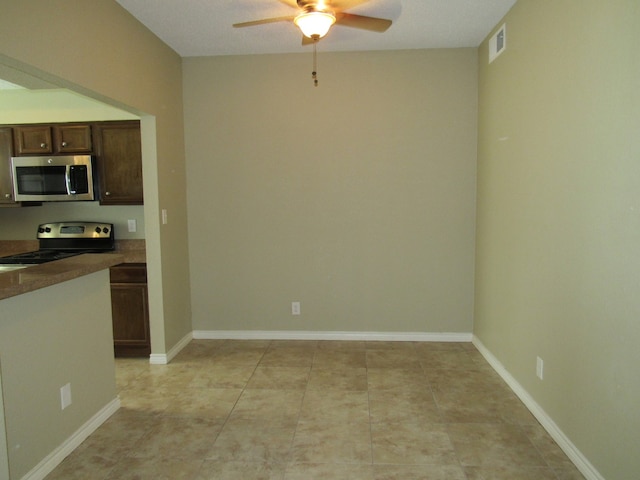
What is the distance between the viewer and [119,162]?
3965 millimetres

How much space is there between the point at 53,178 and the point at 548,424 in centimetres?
430

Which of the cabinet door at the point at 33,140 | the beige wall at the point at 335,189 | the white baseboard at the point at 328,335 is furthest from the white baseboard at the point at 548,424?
the cabinet door at the point at 33,140

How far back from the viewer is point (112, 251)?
4289 millimetres

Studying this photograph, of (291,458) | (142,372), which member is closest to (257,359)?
(142,372)

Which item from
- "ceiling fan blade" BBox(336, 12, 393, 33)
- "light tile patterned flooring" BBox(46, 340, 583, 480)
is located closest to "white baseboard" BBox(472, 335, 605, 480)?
"light tile patterned flooring" BBox(46, 340, 583, 480)

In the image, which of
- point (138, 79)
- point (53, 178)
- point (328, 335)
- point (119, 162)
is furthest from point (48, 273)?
point (328, 335)

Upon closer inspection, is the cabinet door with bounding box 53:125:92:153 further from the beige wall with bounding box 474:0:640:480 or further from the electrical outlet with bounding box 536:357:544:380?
the electrical outlet with bounding box 536:357:544:380

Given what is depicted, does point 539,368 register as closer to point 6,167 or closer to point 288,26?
point 288,26

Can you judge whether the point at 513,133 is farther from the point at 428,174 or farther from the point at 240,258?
the point at 240,258

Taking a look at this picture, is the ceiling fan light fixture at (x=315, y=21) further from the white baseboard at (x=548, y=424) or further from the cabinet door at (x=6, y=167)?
the cabinet door at (x=6, y=167)

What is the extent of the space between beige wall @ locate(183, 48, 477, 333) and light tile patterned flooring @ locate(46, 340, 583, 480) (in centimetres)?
56

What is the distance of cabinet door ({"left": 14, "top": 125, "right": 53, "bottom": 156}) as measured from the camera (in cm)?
402

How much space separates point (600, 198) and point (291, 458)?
204 cm

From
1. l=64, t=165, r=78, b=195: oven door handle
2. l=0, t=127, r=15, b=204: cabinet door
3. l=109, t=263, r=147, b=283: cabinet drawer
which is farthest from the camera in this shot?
l=0, t=127, r=15, b=204: cabinet door
